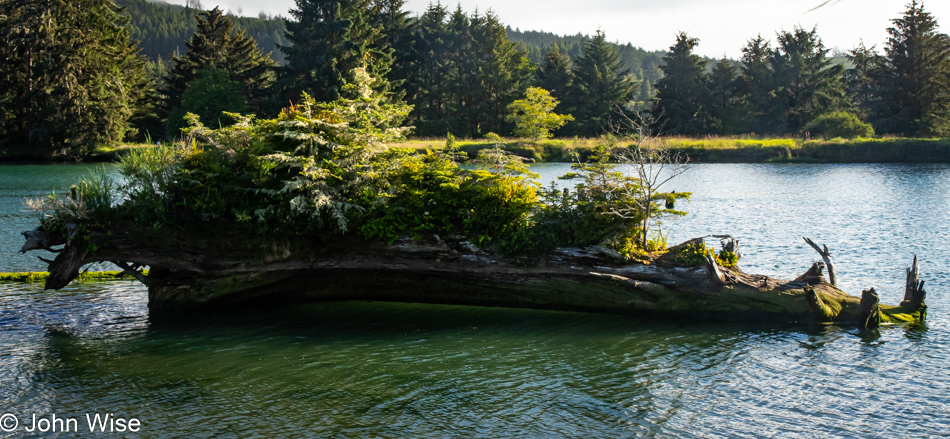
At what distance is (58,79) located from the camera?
51.7m

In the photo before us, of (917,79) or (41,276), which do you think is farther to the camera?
(917,79)

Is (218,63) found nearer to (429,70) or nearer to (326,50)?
(326,50)

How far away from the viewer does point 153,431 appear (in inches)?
294

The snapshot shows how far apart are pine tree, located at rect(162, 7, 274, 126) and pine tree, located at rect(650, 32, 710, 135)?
1680 inches

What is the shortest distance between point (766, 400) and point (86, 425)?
28.4 feet

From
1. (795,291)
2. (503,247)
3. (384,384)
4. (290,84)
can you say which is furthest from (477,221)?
(290,84)

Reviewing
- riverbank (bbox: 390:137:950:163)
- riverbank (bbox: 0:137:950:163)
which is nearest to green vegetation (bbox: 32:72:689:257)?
riverbank (bbox: 390:137:950:163)

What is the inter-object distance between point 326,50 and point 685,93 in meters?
38.8

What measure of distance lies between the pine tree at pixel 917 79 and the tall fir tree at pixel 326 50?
48.8m

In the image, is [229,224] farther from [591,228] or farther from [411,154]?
[591,228]

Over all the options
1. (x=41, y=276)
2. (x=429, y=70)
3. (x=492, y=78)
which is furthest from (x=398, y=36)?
(x=41, y=276)

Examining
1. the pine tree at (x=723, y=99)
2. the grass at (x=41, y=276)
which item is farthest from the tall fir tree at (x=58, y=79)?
the pine tree at (x=723, y=99)

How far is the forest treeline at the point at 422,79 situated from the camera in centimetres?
5231

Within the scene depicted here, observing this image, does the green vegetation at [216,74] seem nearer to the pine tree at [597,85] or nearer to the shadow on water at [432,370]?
the pine tree at [597,85]
